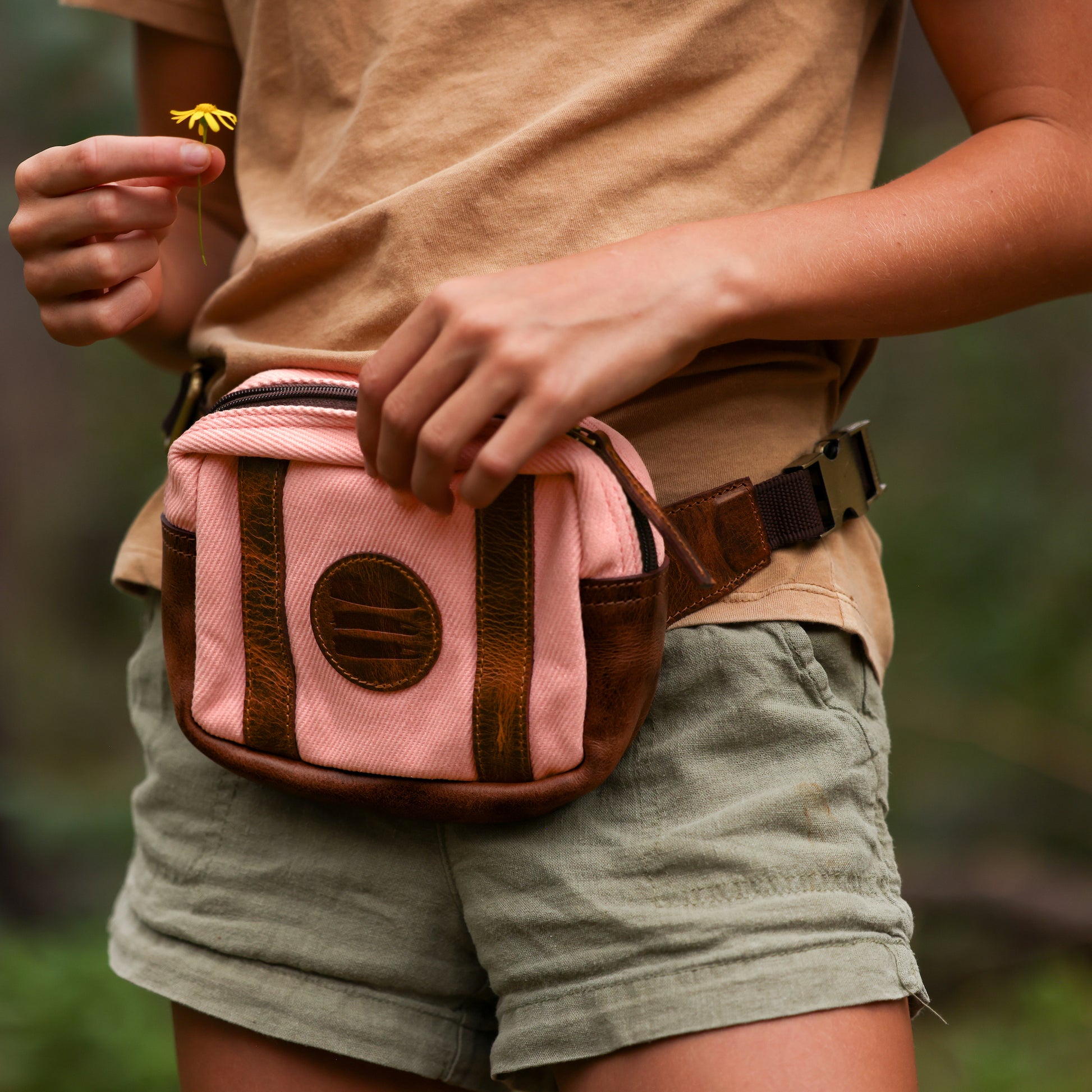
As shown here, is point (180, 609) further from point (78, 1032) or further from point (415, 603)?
point (78, 1032)

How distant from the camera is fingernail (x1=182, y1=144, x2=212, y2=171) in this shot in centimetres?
96

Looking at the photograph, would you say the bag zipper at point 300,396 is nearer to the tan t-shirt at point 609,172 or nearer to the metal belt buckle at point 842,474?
the tan t-shirt at point 609,172

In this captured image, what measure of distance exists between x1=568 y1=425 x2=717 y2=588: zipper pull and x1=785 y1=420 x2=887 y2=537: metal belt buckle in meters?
0.20

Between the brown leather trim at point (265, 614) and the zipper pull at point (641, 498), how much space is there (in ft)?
0.89

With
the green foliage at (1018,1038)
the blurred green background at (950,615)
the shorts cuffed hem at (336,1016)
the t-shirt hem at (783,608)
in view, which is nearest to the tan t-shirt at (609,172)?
the t-shirt hem at (783,608)

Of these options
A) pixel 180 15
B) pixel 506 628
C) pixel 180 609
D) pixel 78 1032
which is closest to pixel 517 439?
pixel 506 628

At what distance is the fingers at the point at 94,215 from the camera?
3.29 feet

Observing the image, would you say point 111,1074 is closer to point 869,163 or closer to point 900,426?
point 869,163

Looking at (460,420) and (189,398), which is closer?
(460,420)

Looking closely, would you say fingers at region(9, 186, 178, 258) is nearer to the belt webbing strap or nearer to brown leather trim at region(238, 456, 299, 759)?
brown leather trim at region(238, 456, 299, 759)

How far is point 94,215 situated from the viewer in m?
1.00

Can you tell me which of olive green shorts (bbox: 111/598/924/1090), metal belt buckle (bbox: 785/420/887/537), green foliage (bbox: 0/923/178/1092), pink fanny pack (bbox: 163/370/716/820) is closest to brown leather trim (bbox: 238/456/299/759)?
pink fanny pack (bbox: 163/370/716/820)

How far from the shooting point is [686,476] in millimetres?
984

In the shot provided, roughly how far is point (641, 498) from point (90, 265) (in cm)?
59
